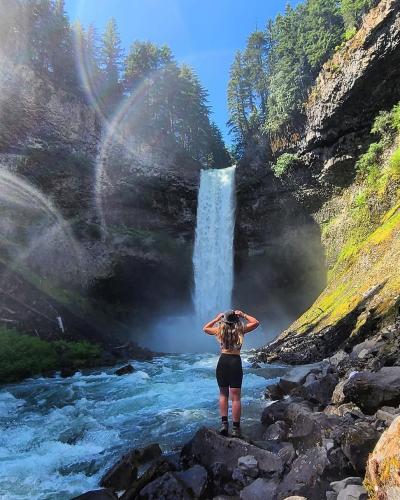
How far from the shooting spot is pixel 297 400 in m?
9.74

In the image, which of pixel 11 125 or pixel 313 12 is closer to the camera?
pixel 11 125

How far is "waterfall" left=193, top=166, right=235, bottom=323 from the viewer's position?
35.4 metres

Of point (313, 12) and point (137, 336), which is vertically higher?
point (313, 12)

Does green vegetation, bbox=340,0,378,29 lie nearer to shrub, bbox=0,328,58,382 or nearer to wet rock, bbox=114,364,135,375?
wet rock, bbox=114,364,135,375

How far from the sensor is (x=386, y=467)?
4418mm

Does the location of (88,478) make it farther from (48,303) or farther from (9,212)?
(9,212)

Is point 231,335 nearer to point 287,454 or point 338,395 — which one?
point 287,454

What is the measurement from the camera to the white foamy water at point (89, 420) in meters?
7.97

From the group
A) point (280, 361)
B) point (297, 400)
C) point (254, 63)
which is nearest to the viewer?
point (297, 400)

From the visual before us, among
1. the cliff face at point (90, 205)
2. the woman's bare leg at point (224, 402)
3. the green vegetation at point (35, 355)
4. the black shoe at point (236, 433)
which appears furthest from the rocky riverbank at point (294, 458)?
the cliff face at point (90, 205)

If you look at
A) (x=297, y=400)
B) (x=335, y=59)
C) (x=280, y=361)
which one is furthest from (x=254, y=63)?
(x=297, y=400)

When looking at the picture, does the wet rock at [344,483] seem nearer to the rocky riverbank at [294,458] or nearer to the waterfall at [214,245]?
the rocky riverbank at [294,458]

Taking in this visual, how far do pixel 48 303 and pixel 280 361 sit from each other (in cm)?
1507

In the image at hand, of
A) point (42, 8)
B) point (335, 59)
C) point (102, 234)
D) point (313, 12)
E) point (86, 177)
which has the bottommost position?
point (102, 234)
